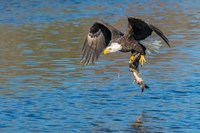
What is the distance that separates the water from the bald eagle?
56cm

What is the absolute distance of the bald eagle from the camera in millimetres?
9492

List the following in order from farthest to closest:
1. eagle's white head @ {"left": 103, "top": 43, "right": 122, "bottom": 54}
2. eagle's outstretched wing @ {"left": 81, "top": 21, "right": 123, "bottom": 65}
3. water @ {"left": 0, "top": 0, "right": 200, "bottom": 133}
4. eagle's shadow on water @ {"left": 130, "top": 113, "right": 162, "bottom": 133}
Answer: eagle's outstretched wing @ {"left": 81, "top": 21, "right": 123, "bottom": 65} → eagle's white head @ {"left": 103, "top": 43, "right": 122, "bottom": 54} → water @ {"left": 0, "top": 0, "right": 200, "bottom": 133} → eagle's shadow on water @ {"left": 130, "top": 113, "right": 162, "bottom": 133}

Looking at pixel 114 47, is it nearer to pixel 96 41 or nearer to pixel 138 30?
pixel 138 30

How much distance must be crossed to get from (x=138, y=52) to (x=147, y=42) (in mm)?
274

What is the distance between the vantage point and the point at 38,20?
19.0 metres

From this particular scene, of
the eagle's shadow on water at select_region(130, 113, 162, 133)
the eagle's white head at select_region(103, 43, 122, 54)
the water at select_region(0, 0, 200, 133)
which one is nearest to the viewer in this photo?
the eagle's shadow on water at select_region(130, 113, 162, 133)

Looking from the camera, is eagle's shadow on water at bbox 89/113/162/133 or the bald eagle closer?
eagle's shadow on water at bbox 89/113/162/133

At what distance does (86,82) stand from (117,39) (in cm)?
143

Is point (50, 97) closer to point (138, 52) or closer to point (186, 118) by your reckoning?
point (138, 52)

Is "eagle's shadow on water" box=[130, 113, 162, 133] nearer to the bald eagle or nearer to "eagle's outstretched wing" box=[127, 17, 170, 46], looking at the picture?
the bald eagle

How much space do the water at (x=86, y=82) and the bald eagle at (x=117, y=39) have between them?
561mm

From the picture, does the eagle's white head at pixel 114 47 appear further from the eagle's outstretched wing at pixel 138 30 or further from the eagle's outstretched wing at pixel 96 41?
the eagle's outstretched wing at pixel 96 41

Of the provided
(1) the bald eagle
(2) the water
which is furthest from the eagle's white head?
(2) the water

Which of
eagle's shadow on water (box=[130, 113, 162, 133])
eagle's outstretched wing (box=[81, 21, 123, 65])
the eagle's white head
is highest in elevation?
the eagle's white head
